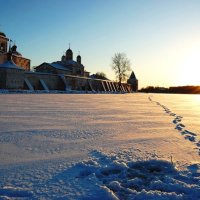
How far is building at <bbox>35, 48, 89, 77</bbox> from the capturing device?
163ft

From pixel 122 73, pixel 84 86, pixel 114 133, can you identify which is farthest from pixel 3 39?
pixel 114 133

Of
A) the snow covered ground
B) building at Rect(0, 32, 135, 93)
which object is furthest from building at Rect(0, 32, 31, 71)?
the snow covered ground

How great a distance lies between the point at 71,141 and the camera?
3627 millimetres

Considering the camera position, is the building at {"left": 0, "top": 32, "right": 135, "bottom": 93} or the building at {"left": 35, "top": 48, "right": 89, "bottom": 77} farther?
the building at {"left": 35, "top": 48, "right": 89, "bottom": 77}

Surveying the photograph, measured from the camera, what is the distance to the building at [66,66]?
163 feet

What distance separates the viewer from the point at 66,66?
176 feet

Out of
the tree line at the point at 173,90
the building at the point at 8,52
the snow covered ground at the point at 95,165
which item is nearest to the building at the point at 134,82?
the tree line at the point at 173,90

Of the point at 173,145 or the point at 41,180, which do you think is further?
the point at 173,145

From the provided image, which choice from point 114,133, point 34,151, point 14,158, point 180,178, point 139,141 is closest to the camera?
point 180,178

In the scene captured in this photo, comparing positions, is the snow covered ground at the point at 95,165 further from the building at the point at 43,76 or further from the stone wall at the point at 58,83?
the stone wall at the point at 58,83

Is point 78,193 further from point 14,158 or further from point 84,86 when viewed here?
point 84,86

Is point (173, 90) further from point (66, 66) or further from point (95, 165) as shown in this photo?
point (95, 165)

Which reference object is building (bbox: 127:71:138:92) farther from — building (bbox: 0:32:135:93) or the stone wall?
the stone wall

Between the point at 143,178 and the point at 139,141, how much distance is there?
142 centimetres
